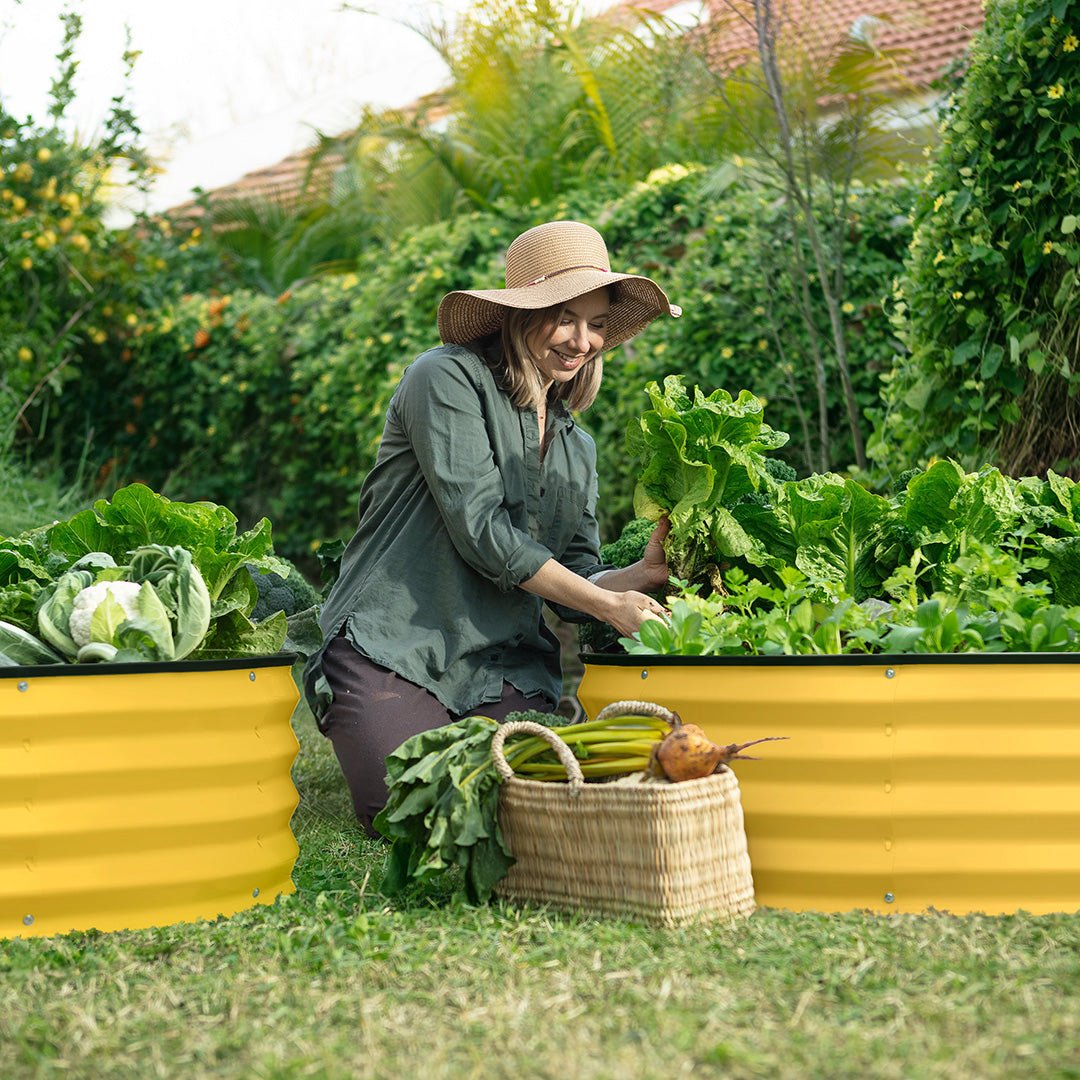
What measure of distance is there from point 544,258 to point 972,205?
1598 mm

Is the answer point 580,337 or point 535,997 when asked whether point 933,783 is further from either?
point 580,337

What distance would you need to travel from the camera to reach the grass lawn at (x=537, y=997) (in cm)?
202

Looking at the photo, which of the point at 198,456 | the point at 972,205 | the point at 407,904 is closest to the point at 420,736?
the point at 407,904

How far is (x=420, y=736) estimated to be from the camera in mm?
3018

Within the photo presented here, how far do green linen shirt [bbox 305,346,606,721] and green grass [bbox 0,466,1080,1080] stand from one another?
1005 mm

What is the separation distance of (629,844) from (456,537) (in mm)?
1234

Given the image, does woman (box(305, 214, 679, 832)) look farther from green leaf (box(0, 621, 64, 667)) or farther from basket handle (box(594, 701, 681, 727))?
green leaf (box(0, 621, 64, 667))

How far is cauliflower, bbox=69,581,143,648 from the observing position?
301 cm

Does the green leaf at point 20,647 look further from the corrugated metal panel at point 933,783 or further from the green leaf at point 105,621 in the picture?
the corrugated metal panel at point 933,783

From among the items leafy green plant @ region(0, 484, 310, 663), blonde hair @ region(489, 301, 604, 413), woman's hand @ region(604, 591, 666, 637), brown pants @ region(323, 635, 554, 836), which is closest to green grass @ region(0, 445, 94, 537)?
leafy green plant @ region(0, 484, 310, 663)

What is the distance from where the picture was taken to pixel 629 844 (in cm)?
268

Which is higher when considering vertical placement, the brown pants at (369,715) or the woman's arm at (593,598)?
the woman's arm at (593,598)

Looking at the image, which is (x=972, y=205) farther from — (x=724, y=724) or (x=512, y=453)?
(x=724, y=724)

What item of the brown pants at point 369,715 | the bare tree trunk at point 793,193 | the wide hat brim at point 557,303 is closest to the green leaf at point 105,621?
the brown pants at point 369,715
